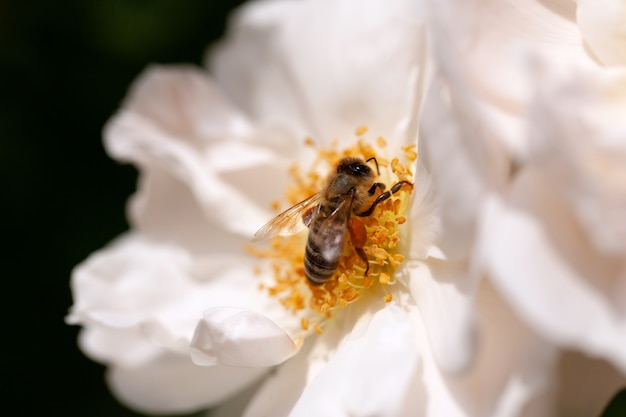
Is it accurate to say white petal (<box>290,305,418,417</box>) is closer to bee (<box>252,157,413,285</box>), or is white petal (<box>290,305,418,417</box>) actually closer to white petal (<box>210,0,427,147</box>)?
bee (<box>252,157,413,285</box>)

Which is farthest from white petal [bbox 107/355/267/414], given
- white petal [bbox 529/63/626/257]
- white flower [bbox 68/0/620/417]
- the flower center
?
white petal [bbox 529/63/626/257]

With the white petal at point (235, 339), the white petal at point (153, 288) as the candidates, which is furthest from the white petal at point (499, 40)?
the white petal at point (153, 288)

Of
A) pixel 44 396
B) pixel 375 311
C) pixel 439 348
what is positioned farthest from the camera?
pixel 44 396

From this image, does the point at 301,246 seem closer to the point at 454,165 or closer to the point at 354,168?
the point at 354,168

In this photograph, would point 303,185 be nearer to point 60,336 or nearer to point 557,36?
point 557,36

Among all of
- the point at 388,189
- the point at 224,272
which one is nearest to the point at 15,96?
the point at 224,272

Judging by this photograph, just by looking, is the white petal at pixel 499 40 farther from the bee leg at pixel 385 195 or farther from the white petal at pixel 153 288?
the white petal at pixel 153 288
